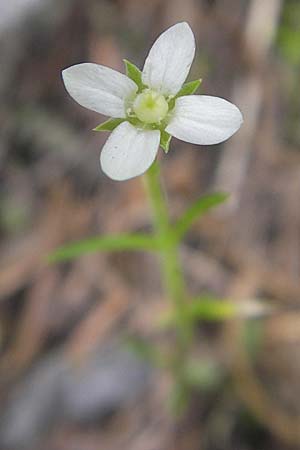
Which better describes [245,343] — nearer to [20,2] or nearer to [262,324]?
[262,324]

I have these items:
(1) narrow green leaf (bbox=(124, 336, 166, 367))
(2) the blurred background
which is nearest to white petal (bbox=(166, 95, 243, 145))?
(2) the blurred background

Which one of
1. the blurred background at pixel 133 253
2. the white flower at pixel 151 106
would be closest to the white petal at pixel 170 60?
the white flower at pixel 151 106

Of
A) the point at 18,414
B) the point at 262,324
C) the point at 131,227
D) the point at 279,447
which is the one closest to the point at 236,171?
the point at 131,227

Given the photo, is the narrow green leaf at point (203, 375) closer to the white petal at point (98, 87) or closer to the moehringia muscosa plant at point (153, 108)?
the moehringia muscosa plant at point (153, 108)

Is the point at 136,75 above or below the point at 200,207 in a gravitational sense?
above

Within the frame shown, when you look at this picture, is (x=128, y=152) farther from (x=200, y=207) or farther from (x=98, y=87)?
(x=200, y=207)

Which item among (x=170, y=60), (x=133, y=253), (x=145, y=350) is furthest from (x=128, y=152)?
(x=133, y=253)

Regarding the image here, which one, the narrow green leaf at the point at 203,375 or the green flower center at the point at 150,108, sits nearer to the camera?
the green flower center at the point at 150,108
